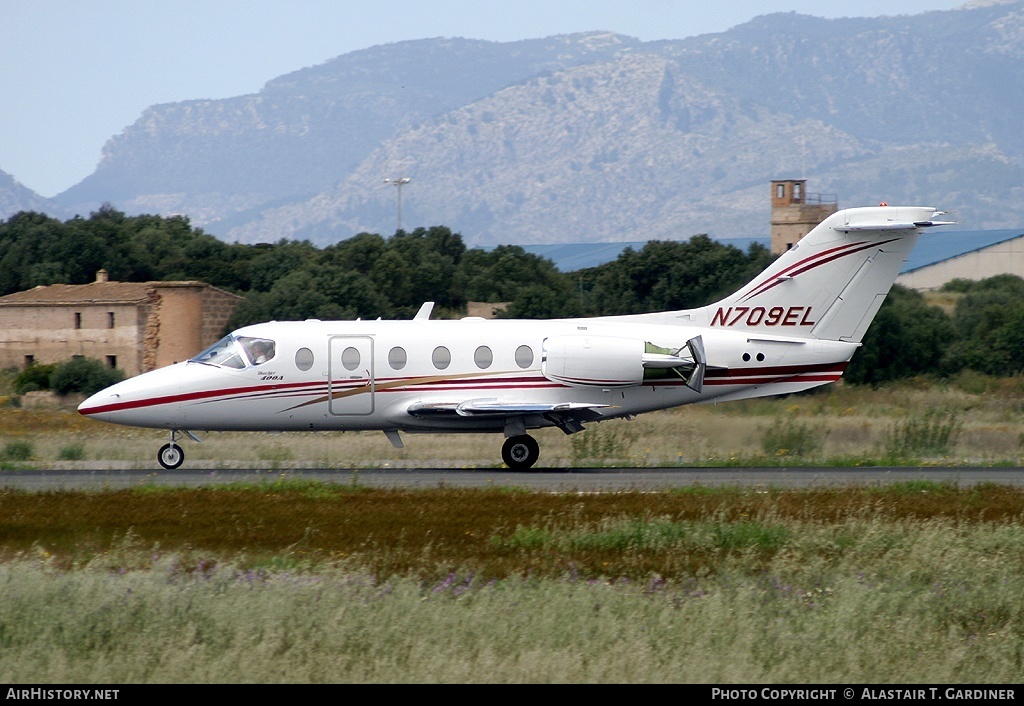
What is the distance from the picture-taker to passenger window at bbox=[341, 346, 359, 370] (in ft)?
76.7

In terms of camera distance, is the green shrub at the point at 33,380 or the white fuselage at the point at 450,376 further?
the green shrub at the point at 33,380

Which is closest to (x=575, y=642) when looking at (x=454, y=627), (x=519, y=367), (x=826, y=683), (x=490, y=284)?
(x=454, y=627)

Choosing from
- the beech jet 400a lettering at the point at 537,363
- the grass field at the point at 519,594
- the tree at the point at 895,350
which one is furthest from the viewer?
the tree at the point at 895,350

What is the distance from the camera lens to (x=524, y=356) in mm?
23250

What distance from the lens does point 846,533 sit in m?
14.0

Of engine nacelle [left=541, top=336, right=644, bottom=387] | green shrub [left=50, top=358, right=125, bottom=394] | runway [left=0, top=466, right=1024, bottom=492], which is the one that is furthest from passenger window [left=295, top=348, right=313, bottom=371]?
green shrub [left=50, top=358, right=125, bottom=394]

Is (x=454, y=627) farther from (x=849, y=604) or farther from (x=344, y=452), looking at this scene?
(x=344, y=452)

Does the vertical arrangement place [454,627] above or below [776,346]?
below

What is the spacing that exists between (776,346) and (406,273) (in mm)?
48887

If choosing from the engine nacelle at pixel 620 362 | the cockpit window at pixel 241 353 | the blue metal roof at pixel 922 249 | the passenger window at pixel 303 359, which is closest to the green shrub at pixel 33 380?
the cockpit window at pixel 241 353

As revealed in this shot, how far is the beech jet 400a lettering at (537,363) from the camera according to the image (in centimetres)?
2306

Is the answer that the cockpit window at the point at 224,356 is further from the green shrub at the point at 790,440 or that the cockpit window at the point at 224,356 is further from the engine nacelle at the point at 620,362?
the green shrub at the point at 790,440

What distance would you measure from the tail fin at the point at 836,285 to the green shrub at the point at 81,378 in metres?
30.0

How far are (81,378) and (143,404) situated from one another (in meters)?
25.3
